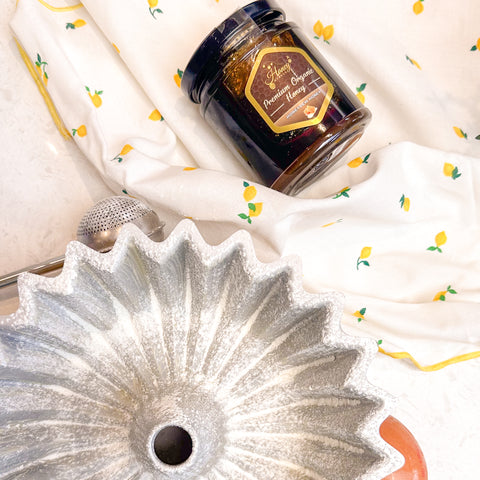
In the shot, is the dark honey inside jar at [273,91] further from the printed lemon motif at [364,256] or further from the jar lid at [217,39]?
the printed lemon motif at [364,256]

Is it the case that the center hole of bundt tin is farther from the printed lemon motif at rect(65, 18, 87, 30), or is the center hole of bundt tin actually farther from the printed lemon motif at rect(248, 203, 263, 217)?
the printed lemon motif at rect(65, 18, 87, 30)

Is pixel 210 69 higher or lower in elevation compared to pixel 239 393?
higher

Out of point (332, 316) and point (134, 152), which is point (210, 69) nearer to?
point (134, 152)

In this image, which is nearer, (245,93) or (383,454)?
(383,454)

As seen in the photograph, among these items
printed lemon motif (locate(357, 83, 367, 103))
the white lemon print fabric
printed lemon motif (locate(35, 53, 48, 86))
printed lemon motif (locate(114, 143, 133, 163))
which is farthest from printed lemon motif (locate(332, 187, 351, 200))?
printed lemon motif (locate(35, 53, 48, 86))

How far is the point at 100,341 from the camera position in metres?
0.36

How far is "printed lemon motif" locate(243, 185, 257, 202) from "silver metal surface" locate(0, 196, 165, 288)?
85mm

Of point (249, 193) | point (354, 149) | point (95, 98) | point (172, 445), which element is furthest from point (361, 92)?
point (172, 445)

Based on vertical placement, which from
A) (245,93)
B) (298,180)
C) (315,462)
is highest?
(245,93)

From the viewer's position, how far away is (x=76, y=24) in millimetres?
533

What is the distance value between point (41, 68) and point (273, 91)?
0.25m

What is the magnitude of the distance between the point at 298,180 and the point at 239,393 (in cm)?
23

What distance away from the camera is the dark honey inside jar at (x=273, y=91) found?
434mm

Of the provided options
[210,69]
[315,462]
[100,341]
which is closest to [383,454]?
[315,462]
